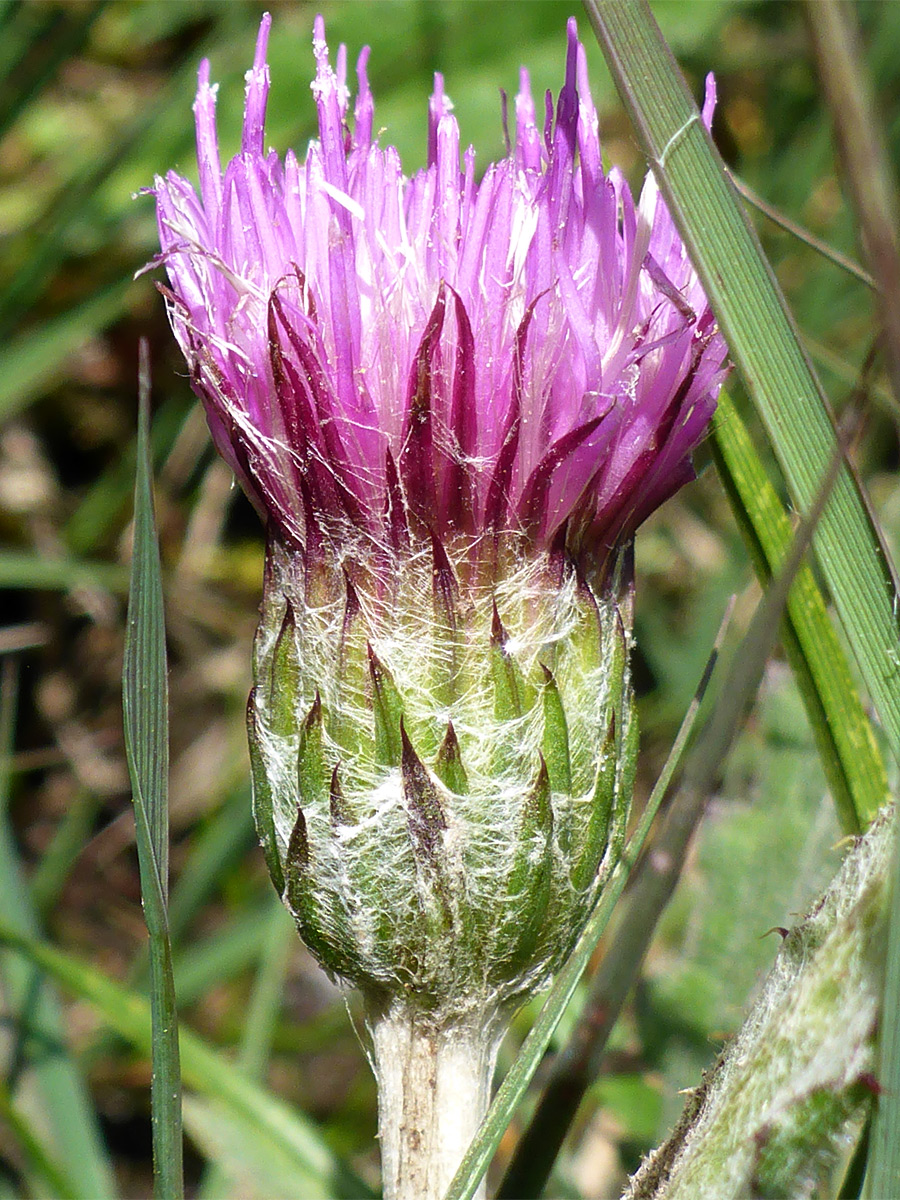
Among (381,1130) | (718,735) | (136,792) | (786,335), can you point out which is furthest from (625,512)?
(381,1130)

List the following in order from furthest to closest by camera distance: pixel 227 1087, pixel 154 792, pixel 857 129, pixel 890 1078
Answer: pixel 227 1087
pixel 154 792
pixel 890 1078
pixel 857 129

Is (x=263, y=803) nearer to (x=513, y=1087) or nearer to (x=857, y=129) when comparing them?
(x=513, y=1087)

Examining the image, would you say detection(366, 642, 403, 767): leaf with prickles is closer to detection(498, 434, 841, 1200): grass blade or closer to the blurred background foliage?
detection(498, 434, 841, 1200): grass blade

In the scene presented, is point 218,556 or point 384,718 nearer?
point 384,718

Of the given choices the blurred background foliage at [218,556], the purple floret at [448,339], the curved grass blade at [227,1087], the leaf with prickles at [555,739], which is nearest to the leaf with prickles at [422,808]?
the leaf with prickles at [555,739]

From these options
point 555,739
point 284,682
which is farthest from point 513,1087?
point 284,682

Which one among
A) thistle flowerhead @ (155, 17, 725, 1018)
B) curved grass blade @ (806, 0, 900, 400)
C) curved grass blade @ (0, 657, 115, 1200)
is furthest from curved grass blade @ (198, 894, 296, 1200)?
curved grass blade @ (806, 0, 900, 400)

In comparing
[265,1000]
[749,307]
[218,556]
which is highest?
[218,556]

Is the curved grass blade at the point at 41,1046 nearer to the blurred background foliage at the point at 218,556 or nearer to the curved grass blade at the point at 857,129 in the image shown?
the blurred background foliage at the point at 218,556
